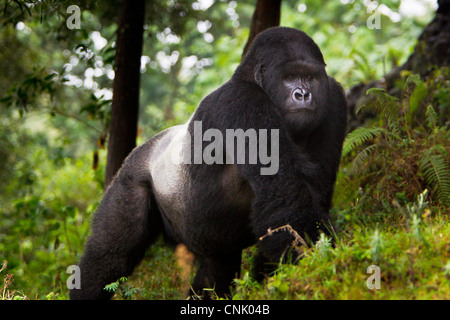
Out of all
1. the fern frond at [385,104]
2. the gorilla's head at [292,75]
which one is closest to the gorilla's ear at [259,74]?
the gorilla's head at [292,75]

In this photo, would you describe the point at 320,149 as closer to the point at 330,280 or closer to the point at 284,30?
the point at 284,30

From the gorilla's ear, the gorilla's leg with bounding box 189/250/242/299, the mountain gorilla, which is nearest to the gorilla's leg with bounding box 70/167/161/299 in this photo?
the mountain gorilla

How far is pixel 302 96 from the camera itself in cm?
338

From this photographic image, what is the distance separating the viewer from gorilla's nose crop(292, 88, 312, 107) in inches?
133

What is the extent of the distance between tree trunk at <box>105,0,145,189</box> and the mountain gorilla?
0.96 m

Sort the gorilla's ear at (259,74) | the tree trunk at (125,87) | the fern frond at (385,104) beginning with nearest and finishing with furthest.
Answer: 1. the gorilla's ear at (259,74)
2. the fern frond at (385,104)
3. the tree trunk at (125,87)

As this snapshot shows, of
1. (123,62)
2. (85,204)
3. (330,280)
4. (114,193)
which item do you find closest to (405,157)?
(330,280)

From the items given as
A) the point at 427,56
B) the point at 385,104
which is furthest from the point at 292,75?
the point at 427,56

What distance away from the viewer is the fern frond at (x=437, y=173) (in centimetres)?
378

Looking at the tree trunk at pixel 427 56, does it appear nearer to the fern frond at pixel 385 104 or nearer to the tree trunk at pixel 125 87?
the fern frond at pixel 385 104

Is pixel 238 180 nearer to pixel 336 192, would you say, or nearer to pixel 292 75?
A: pixel 292 75

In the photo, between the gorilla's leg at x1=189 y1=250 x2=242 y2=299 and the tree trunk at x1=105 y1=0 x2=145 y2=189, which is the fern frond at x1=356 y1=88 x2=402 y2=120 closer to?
the gorilla's leg at x1=189 y1=250 x2=242 y2=299

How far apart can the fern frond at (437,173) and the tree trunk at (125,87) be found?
307 centimetres

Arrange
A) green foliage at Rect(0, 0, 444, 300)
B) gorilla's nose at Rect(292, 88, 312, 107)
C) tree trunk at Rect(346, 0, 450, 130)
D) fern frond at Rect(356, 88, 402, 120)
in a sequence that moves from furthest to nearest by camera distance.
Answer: tree trunk at Rect(346, 0, 450, 130), fern frond at Rect(356, 88, 402, 120), gorilla's nose at Rect(292, 88, 312, 107), green foliage at Rect(0, 0, 444, 300)
